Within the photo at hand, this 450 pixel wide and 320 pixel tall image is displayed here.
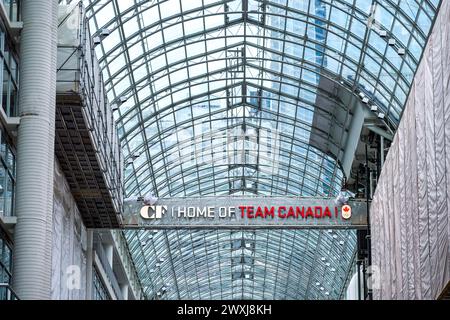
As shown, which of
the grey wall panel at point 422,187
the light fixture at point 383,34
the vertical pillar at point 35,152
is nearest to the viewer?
the grey wall panel at point 422,187

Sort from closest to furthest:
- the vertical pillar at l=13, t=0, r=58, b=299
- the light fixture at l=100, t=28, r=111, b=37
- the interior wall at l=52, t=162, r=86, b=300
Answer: the vertical pillar at l=13, t=0, r=58, b=299
the interior wall at l=52, t=162, r=86, b=300
the light fixture at l=100, t=28, r=111, b=37

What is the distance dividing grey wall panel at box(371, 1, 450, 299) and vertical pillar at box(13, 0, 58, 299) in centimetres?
1188

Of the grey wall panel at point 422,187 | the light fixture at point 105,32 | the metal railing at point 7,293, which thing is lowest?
the metal railing at point 7,293

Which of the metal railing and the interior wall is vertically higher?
the interior wall

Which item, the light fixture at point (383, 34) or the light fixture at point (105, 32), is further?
the light fixture at point (383, 34)

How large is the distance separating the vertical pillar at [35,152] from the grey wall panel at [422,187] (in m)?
11.9

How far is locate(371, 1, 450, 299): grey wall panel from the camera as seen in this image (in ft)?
94.2

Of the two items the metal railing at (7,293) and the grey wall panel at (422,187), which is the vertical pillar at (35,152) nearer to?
the metal railing at (7,293)

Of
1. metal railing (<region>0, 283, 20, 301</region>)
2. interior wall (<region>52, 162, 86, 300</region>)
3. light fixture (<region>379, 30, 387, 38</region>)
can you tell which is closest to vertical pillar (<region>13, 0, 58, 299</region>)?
metal railing (<region>0, 283, 20, 301</region>)

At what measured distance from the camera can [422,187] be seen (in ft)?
108

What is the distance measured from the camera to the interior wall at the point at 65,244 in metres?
41.9

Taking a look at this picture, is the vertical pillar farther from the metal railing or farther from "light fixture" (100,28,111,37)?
"light fixture" (100,28,111,37)

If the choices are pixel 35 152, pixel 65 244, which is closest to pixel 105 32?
pixel 65 244

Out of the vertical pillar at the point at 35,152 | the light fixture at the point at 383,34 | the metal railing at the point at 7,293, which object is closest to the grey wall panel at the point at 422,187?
the light fixture at the point at 383,34
